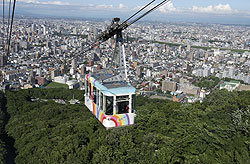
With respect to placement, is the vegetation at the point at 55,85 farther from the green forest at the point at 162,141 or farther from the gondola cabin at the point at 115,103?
the gondola cabin at the point at 115,103

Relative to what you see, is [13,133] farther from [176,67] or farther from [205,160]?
[176,67]

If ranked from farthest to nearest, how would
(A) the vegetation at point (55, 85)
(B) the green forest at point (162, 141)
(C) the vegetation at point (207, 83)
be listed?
(C) the vegetation at point (207, 83)
(A) the vegetation at point (55, 85)
(B) the green forest at point (162, 141)

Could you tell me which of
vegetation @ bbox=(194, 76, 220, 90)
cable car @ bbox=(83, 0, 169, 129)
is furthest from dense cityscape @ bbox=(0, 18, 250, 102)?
cable car @ bbox=(83, 0, 169, 129)

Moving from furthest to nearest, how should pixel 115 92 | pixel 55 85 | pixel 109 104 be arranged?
1. pixel 55 85
2. pixel 109 104
3. pixel 115 92

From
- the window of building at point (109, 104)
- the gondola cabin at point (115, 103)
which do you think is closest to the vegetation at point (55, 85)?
the gondola cabin at point (115, 103)

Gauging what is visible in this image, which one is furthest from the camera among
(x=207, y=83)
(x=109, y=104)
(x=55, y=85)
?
(x=207, y=83)

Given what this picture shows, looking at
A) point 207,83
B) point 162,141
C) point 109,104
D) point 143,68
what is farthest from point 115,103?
point 143,68

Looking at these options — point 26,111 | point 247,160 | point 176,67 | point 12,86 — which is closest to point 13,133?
point 26,111

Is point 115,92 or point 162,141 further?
point 162,141

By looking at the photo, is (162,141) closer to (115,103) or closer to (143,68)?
(115,103)

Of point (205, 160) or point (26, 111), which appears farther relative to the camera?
point (26, 111)

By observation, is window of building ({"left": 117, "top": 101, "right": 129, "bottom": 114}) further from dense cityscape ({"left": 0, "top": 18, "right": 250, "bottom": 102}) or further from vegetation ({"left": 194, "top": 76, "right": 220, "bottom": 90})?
vegetation ({"left": 194, "top": 76, "right": 220, "bottom": 90})
